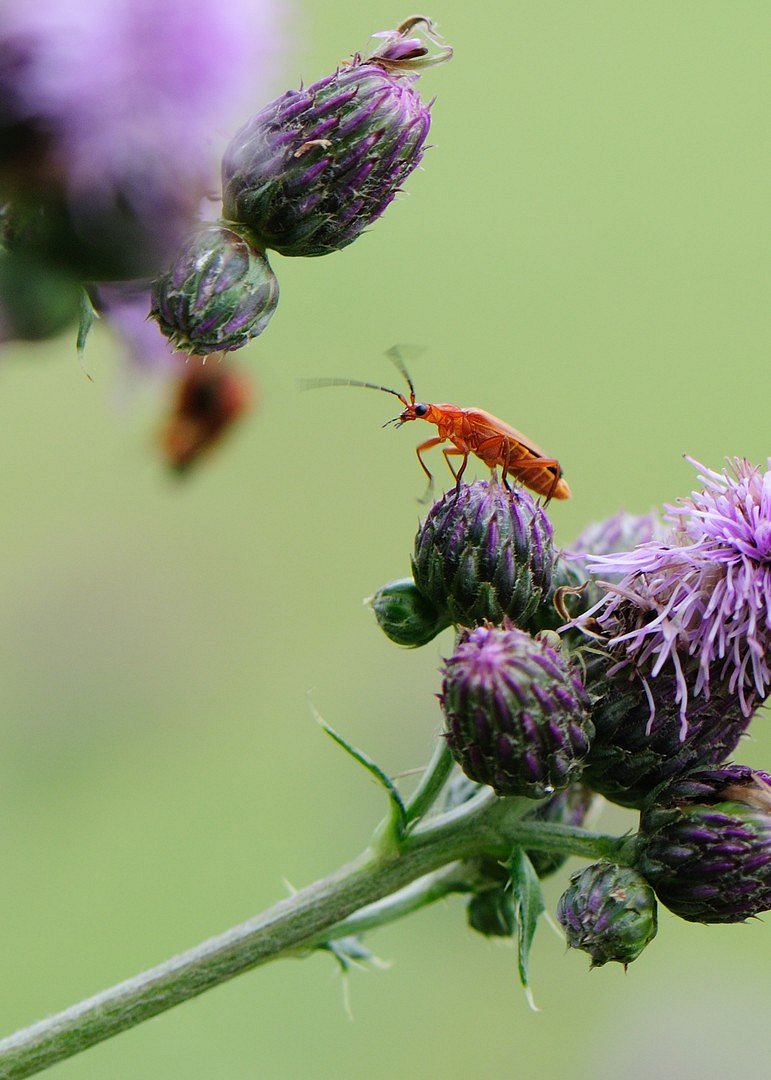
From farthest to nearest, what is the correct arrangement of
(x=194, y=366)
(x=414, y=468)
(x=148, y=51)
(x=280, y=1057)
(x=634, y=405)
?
(x=634, y=405), (x=414, y=468), (x=280, y=1057), (x=194, y=366), (x=148, y=51)

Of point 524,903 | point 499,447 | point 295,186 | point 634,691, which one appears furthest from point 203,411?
point 524,903

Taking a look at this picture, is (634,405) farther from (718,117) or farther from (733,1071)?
(733,1071)

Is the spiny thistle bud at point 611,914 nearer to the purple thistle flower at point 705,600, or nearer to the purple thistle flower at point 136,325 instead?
the purple thistle flower at point 705,600

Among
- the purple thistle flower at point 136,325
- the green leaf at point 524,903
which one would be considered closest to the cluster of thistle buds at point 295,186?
the purple thistle flower at point 136,325

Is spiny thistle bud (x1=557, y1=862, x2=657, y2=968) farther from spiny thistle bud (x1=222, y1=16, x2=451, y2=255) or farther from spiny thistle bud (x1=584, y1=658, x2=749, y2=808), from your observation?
spiny thistle bud (x1=222, y1=16, x2=451, y2=255)

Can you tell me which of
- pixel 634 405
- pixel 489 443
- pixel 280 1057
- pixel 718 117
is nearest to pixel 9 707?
pixel 280 1057

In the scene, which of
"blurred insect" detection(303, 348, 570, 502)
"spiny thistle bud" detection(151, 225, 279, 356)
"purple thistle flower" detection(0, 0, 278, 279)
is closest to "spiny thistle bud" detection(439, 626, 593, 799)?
"blurred insect" detection(303, 348, 570, 502)
